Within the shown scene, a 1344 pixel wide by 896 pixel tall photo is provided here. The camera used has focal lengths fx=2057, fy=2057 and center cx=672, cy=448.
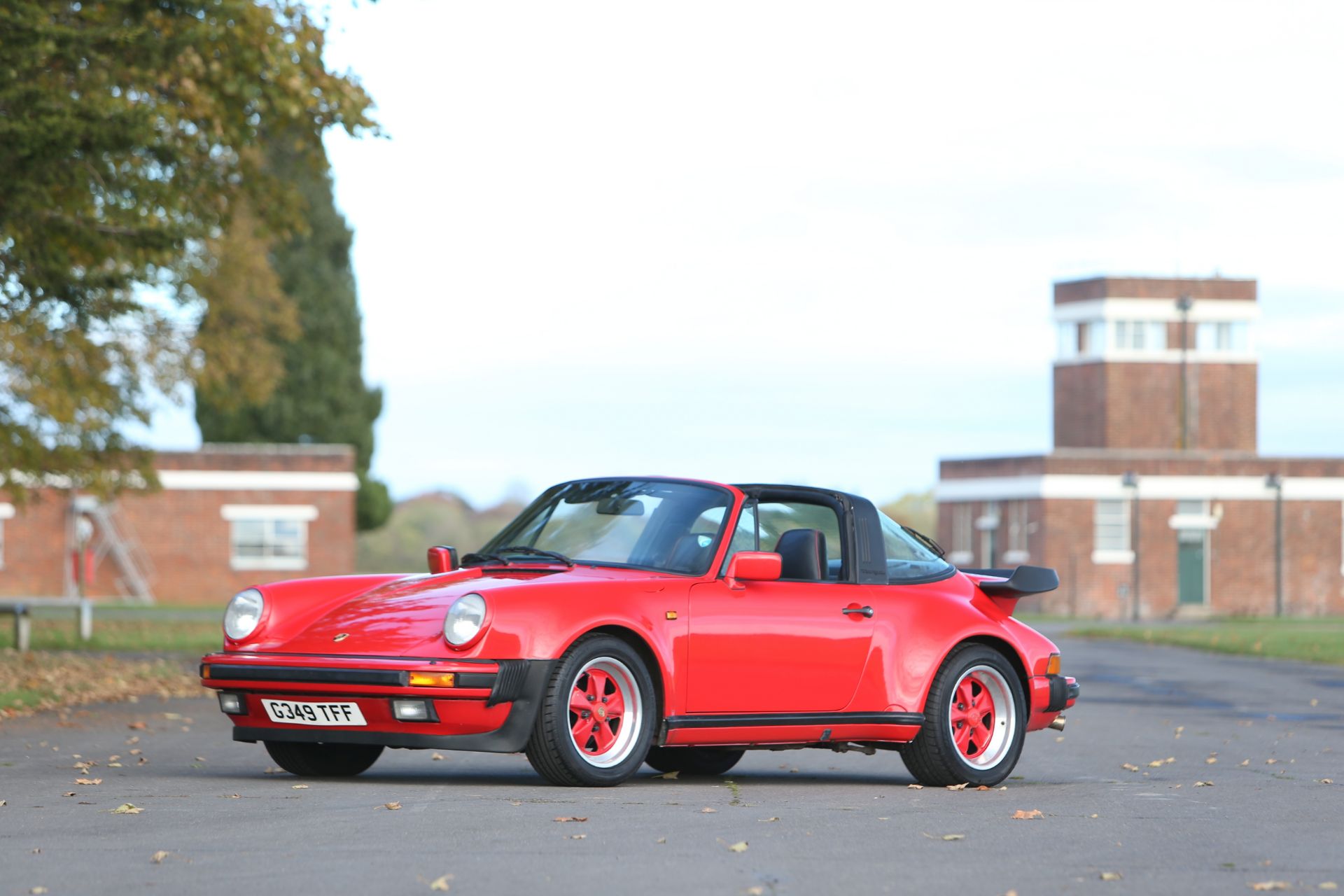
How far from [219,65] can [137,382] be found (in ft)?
68.1

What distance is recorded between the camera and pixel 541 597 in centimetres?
912

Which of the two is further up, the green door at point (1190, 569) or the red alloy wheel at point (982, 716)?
the red alloy wheel at point (982, 716)

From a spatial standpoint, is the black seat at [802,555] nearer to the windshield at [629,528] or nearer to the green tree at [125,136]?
the windshield at [629,528]

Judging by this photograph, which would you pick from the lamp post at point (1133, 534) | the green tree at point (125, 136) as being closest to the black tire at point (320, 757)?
the green tree at point (125, 136)

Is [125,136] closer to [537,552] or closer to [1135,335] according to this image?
[537,552]

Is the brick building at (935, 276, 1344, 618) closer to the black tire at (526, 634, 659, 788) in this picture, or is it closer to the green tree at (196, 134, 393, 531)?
the green tree at (196, 134, 393, 531)

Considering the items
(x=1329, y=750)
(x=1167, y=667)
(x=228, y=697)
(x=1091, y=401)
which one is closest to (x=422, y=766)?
(x=228, y=697)

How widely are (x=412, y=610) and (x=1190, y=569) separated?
60197mm

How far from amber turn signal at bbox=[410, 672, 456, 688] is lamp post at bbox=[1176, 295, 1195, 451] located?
65.5m

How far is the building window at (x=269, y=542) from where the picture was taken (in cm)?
6138

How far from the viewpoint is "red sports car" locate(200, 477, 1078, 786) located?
29.5 feet

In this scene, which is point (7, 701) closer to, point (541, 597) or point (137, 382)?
point (541, 597)

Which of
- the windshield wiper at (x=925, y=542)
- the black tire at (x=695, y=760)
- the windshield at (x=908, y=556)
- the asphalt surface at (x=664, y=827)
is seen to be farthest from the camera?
the windshield wiper at (x=925, y=542)

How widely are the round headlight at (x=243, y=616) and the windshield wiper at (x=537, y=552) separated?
1240 millimetres
